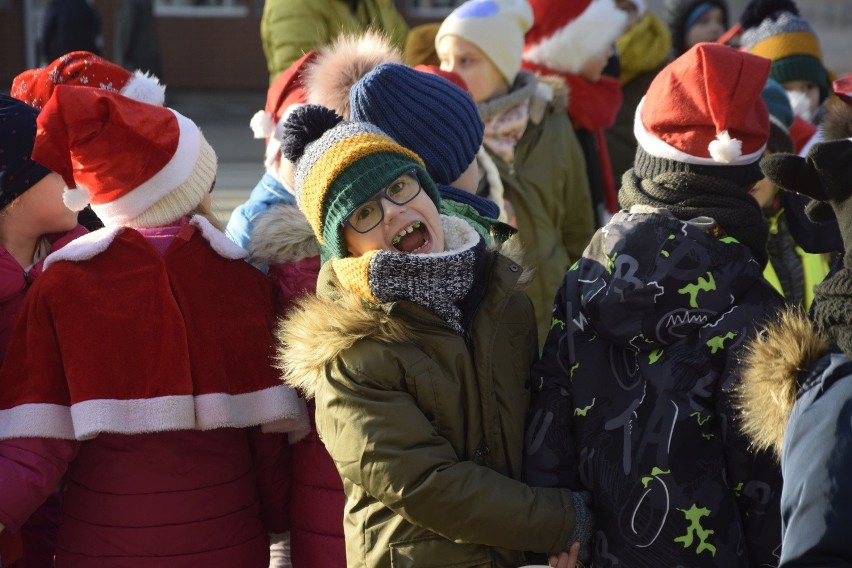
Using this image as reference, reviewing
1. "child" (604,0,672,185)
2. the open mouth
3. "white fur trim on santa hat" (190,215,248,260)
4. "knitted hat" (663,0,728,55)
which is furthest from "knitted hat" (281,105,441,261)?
"knitted hat" (663,0,728,55)

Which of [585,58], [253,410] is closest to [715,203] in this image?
[253,410]

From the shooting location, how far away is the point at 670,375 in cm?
259

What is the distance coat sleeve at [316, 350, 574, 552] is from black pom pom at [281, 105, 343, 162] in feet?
1.94

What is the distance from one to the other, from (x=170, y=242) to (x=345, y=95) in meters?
0.88

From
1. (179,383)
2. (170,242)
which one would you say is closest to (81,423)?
(179,383)

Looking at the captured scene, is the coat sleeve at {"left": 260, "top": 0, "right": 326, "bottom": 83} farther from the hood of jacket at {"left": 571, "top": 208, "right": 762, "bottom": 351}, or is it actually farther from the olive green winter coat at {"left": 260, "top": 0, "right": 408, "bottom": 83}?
the hood of jacket at {"left": 571, "top": 208, "right": 762, "bottom": 351}

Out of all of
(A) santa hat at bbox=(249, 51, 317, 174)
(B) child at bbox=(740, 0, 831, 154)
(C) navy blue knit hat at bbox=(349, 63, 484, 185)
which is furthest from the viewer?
(B) child at bbox=(740, 0, 831, 154)

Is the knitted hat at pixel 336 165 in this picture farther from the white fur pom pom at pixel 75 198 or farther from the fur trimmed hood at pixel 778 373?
the fur trimmed hood at pixel 778 373

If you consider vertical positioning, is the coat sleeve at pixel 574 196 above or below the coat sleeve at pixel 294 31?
below

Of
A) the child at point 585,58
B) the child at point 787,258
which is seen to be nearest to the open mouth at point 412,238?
the child at point 787,258

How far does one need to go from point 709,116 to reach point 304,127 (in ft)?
3.19

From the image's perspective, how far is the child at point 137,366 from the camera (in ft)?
9.19

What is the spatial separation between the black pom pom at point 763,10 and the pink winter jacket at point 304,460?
4303 millimetres

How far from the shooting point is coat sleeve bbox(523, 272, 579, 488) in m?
2.66
